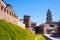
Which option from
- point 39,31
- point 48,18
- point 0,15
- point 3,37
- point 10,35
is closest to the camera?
point 3,37

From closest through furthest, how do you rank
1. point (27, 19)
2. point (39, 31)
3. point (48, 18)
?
point (27, 19), point (39, 31), point (48, 18)

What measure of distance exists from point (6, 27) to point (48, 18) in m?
106

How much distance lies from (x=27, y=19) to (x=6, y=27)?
3098 cm

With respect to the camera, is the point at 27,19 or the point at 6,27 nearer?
the point at 6,27

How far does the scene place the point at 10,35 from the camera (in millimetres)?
9617

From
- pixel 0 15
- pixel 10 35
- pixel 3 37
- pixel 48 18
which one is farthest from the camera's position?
pixel 48 18

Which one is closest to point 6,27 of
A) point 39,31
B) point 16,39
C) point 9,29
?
point 9,29

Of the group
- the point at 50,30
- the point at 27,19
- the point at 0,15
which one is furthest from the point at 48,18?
the point at 0,15

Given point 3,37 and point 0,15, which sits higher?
point 0,15

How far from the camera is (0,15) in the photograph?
11711 millimetres

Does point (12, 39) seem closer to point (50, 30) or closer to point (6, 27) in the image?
point (6, 27)

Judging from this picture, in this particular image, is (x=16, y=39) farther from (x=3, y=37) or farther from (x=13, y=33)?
(x=3, y=37)

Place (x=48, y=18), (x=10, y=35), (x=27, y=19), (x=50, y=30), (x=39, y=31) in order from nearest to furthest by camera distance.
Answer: (x=10, y=35) < (x=27, y=19) < (x=39, y=31) < (x=50, y=30) < (x=48, y=18)

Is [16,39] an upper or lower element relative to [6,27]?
lower
